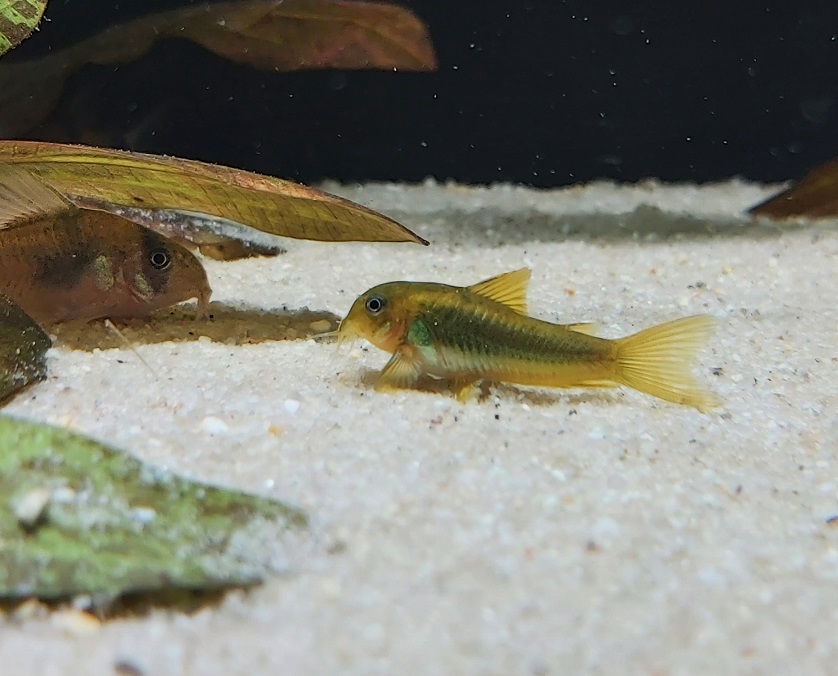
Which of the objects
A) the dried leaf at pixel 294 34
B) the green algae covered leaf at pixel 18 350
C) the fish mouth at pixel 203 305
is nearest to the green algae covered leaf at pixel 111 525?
the green algae covered leaf at pixel 18 350

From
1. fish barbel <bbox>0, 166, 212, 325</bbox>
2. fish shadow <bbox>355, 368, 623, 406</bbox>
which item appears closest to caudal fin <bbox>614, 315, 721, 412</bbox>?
fish shadow <bbox>355, 368, 623, 406</bbox>

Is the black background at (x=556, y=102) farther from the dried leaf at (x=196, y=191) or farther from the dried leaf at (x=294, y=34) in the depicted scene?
the dried leaf at (x=196, y=191)

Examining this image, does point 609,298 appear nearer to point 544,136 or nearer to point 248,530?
point 248,530

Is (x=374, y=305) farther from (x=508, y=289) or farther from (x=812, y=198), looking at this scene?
(x=812, y=198)

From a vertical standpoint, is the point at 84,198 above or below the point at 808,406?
above

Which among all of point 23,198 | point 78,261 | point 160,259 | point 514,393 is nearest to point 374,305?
point 514,393

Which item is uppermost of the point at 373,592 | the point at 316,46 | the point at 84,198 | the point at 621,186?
the point at 316,46

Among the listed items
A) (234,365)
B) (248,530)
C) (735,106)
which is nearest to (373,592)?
(248,530)
